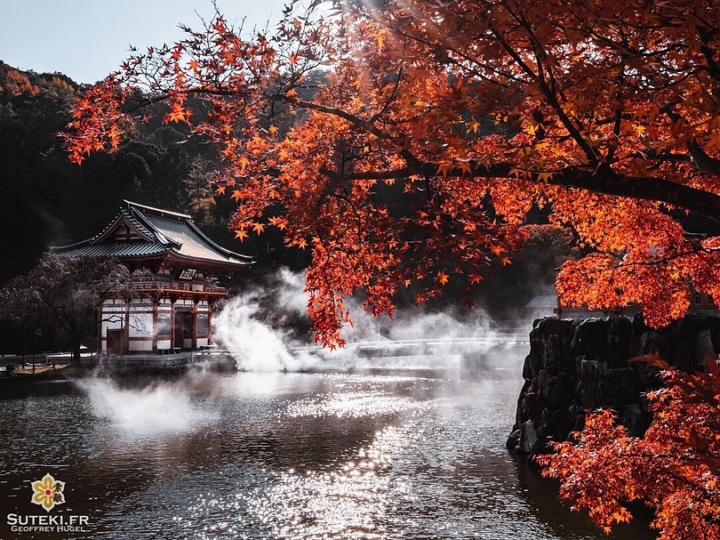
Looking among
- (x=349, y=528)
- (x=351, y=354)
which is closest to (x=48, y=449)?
(x=349, y=528)

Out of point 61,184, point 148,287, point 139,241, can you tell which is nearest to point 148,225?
point 139,241

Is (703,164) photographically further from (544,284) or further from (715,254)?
(544,284)

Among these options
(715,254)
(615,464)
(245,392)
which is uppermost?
(715,254)

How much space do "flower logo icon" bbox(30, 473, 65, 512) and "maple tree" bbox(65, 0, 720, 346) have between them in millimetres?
7372

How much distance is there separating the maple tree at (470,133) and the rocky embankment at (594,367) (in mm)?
2910

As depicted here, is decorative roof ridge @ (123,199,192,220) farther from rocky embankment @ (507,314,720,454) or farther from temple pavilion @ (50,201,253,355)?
rocky embankment @ (507,314,720,454)

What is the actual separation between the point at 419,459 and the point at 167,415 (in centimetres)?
942

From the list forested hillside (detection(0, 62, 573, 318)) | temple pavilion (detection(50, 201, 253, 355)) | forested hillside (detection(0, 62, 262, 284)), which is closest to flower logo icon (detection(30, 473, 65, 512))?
temple pavilion (detection(50, 201, 253, 355))

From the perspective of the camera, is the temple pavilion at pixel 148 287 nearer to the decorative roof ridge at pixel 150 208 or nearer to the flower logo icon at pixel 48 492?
the decorative roof ridge at pixel 150 208

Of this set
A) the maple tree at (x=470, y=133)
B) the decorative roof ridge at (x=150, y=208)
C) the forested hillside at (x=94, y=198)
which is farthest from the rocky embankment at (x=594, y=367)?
the forested hillside at (x=94, y=198)

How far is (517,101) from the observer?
3512mm

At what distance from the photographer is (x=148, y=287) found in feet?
103

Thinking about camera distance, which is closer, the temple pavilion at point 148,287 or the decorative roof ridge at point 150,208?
the temple pavilion at point 148,287

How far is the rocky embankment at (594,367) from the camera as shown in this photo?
1103 centimetres
